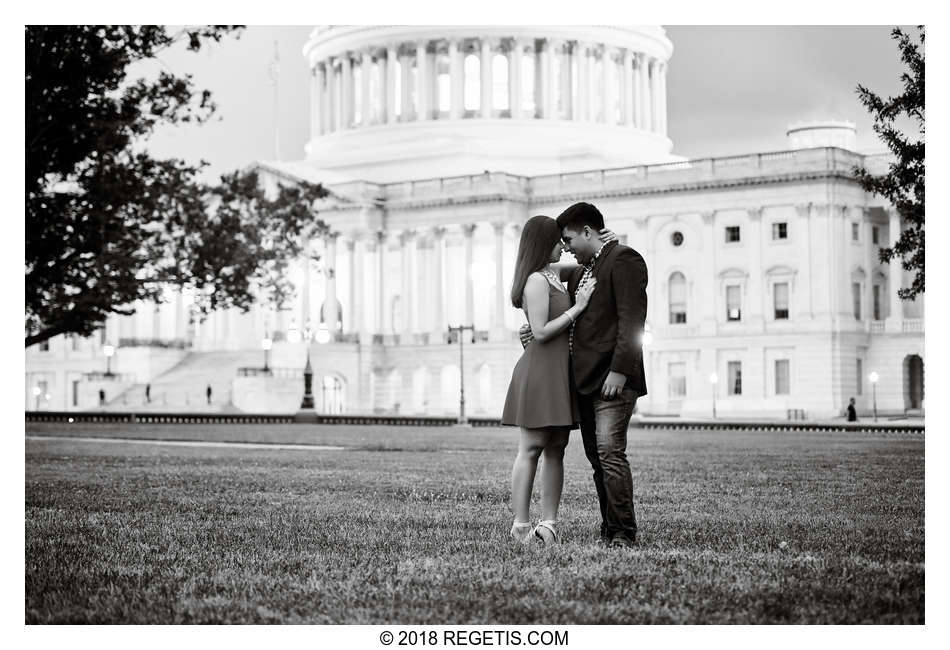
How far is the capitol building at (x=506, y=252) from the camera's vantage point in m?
88.4

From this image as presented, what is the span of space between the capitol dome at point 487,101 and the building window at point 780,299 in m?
18.7

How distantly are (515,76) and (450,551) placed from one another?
99.1 meters

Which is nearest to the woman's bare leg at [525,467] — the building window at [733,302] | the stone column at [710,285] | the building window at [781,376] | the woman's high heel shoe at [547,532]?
Result: the woman's high heel shoe at [547,532]

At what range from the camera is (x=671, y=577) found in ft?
34.9

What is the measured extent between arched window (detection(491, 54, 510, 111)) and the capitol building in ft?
0.48

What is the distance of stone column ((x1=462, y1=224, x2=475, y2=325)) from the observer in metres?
99.1

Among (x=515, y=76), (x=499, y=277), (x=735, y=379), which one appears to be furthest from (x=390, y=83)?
(x=735, y=379)

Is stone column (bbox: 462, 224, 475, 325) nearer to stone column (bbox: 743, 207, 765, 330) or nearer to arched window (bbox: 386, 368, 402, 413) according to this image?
arched window (bbox: 386, 368, 402, 413)

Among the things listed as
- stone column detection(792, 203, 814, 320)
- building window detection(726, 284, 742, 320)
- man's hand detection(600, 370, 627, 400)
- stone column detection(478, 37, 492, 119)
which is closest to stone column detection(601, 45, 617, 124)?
stone column detection(478, 37, 492, 119)

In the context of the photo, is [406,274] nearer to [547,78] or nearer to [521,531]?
[547,78]

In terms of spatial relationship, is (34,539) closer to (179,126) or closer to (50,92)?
(50,92)
